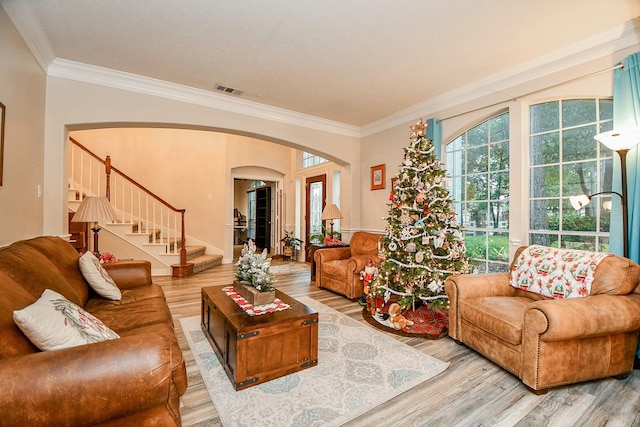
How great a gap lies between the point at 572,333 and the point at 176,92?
4502mm

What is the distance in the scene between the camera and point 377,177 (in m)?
4.99

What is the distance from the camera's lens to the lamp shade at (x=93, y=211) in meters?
3.30

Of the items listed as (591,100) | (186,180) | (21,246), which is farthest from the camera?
(186,180)

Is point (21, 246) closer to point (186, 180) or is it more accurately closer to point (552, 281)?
point (552, 281)

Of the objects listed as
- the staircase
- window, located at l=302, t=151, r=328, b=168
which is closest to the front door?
window, located at l=302, t=151, r=328, b=168

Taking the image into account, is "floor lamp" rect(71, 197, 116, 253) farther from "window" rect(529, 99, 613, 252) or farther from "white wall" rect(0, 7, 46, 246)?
"window" rect(529, 99, 613, 252)

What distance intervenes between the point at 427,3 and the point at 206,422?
3.20m

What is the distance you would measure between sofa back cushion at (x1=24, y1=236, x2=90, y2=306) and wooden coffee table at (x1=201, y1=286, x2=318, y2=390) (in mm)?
1048

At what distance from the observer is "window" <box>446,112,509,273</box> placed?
136 inches

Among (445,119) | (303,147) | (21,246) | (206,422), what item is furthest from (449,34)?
(21,246)

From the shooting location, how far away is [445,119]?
3.96 meters

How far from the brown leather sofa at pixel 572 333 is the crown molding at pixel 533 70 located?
1908mm

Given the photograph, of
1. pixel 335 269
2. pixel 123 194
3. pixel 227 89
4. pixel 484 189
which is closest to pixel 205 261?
pixel 123 194

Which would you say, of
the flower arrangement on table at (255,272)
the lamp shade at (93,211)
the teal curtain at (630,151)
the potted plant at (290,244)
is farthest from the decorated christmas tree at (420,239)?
the potted plant at (290,244)
